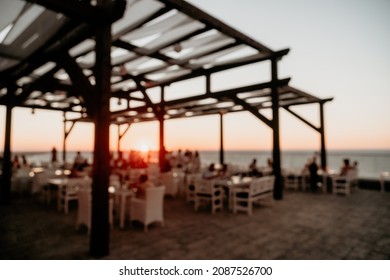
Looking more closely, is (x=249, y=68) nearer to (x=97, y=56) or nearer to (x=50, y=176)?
(x=97, y=56)

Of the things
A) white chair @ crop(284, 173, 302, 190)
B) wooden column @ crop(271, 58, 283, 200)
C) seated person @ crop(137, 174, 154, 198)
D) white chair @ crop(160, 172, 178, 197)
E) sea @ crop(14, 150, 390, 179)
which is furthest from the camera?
sea @ crop(14, 150, 390, 179)

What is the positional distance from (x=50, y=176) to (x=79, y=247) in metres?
4.73

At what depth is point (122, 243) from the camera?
3.73 m

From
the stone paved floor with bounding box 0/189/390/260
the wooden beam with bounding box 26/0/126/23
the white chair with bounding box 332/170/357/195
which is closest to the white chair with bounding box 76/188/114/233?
the stone paved floor with bounding box 0/189/390/260

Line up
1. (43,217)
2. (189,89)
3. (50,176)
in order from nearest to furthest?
1. (43,217)
2. (50,176)
3. (189,89)

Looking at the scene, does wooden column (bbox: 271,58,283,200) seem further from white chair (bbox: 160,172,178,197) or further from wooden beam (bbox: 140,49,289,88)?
white chair (bbox: 160,172,178,197)

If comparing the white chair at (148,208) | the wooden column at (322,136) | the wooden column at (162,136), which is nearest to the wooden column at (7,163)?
the white chair at (148,208)

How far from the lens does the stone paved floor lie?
3.34m

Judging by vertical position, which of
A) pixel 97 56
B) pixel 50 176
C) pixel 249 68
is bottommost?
pixel 50 176

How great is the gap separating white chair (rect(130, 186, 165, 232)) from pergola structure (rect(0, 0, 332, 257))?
1.19 m

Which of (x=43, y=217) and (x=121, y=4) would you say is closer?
(x=121, y=4)
